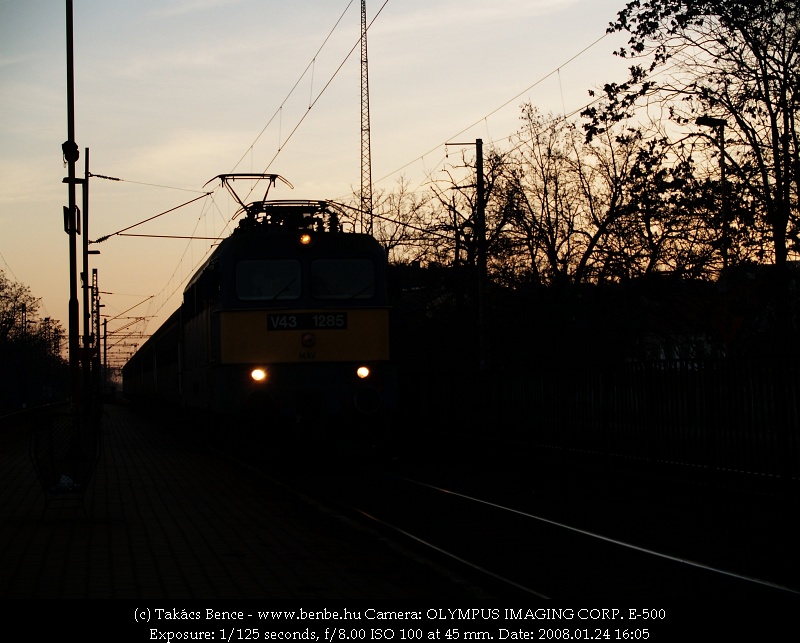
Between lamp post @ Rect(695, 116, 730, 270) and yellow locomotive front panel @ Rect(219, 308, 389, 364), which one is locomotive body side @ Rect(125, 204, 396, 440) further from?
lamp post @ Rect(695, 116, 730, 270)

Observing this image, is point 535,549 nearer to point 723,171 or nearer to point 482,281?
point 723,171

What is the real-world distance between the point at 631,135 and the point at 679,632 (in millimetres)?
16166

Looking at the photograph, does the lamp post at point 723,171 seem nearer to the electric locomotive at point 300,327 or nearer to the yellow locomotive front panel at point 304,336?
the electric locomotive at point 300,327

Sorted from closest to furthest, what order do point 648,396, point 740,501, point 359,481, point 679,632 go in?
1. point 679,632
2. point 740,501
3. point 648,396
4. point 359,481

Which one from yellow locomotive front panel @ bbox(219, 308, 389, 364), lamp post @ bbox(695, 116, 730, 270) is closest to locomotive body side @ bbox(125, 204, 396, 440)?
yellow locomotive front panel @ bbox(219, 308, 389, 364)

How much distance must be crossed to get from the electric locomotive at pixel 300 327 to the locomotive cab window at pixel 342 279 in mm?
16

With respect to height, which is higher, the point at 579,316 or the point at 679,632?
the point at 579,316

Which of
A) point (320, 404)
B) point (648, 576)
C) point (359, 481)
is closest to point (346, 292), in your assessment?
point (320, 404)

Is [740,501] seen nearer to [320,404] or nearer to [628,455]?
[628,455]

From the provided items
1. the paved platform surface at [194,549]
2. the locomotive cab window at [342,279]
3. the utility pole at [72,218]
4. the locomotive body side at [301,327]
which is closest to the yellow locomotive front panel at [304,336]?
the locomotive body side at [301,327]

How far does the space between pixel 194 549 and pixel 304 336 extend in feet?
28.4

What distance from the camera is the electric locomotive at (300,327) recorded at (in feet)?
58.8

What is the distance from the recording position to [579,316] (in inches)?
1384

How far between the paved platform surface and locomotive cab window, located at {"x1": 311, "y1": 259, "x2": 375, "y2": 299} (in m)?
3.79
